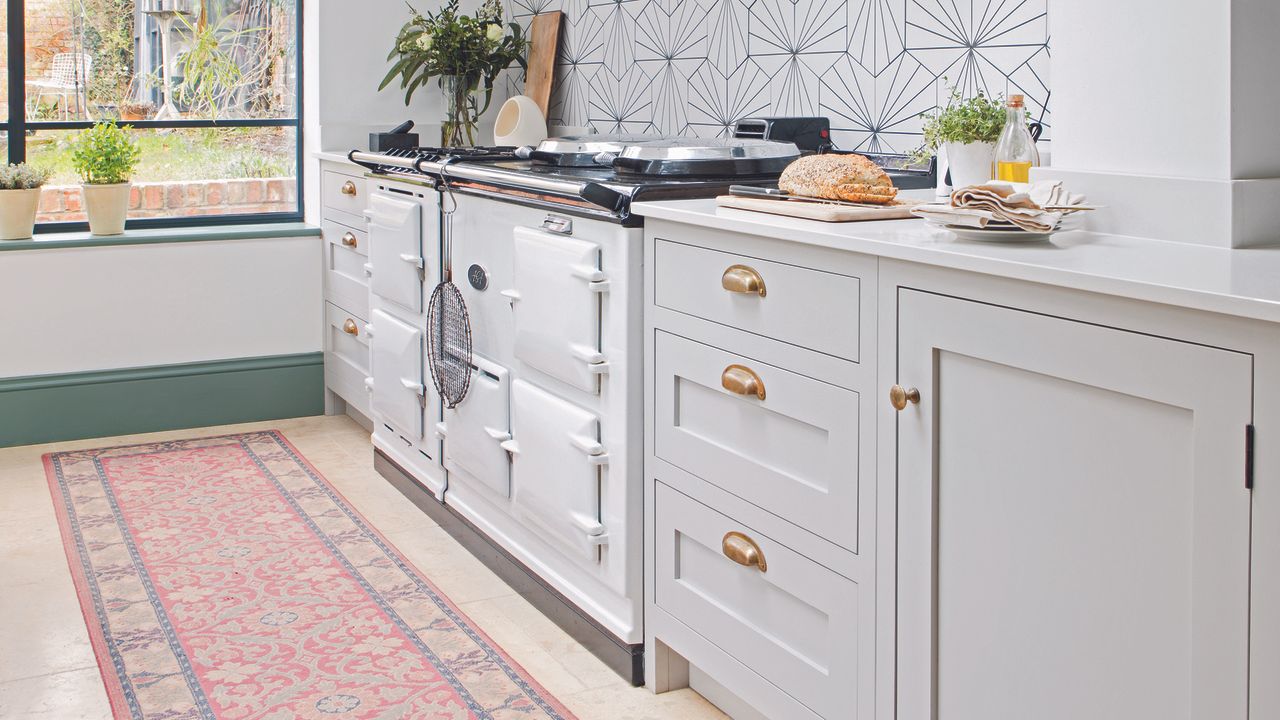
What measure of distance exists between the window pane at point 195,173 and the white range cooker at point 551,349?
4.77 ft

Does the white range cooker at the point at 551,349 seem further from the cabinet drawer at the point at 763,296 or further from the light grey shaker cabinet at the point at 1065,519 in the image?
the light grey shaker cabinet at the point at 1065,519

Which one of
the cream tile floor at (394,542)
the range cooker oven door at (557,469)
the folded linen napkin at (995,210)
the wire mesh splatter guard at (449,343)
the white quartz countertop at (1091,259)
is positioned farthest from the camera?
the wire mesh splatter guard at (449,343)

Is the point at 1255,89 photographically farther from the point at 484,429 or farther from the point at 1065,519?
the point at 484,429

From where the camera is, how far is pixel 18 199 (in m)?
4.02

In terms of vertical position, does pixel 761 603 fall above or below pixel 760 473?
below

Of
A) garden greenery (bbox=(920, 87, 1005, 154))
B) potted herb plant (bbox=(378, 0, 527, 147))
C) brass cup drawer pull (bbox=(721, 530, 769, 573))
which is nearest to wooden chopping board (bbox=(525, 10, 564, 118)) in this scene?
potted herb plant (bbox=(378, 0, 527, 147))

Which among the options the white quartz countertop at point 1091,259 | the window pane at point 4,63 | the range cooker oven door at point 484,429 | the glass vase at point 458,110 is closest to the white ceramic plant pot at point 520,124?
the glass vase at point 458,110

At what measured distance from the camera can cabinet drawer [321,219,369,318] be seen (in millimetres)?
4066

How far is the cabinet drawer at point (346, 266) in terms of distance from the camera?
407 cm

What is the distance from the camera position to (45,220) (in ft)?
14.0

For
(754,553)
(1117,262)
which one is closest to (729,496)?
(754,553)

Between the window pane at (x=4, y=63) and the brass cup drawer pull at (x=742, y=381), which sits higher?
the window pane at (x=4, y=63)

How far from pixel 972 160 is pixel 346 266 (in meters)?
2.65

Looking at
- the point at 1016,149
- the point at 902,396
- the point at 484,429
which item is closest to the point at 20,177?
the point at 484,429
